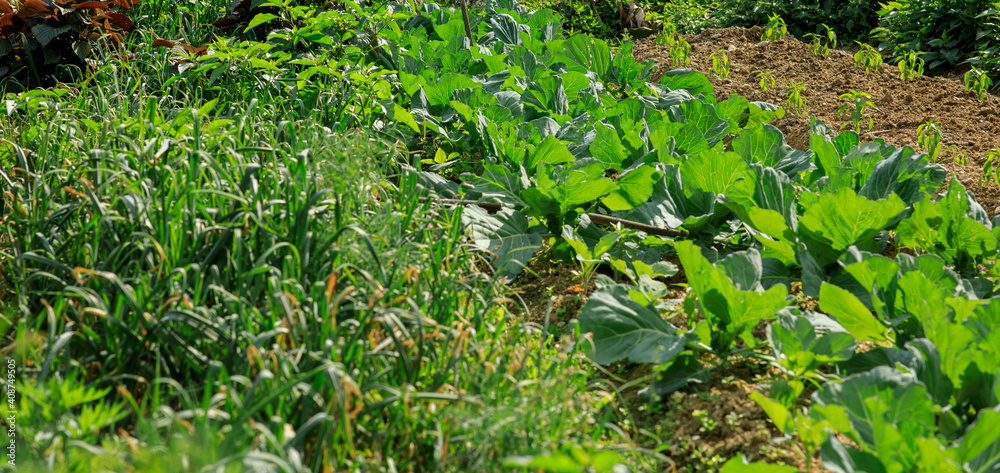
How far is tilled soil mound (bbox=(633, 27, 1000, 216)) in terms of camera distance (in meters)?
3.29

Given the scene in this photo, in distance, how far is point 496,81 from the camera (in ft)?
12.1

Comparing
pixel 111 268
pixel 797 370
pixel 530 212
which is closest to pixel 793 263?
pixel 797 370

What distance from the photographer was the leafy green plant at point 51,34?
3.76m

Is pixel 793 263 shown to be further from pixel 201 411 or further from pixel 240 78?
pixel 240 78

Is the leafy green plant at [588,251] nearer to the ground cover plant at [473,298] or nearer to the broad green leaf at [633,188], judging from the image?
the ground cover plant at [473,298]

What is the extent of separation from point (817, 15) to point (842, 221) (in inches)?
197

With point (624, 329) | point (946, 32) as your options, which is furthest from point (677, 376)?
point (946, 32)

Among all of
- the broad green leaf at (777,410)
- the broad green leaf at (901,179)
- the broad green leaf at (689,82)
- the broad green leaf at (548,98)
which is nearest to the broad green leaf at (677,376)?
the broad green leaf at (777,410)

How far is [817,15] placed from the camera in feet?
21.0

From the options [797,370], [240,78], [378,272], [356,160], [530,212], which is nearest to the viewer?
[797,370]

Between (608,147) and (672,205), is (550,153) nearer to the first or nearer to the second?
(608,147)

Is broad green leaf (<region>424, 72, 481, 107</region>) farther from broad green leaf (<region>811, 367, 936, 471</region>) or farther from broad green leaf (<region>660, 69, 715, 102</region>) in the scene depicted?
broad green leaf (<region>811, 367, 936, 471</region>)

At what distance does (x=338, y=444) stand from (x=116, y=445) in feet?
1.29

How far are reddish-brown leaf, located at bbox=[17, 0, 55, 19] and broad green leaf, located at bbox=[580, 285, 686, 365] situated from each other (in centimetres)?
352
